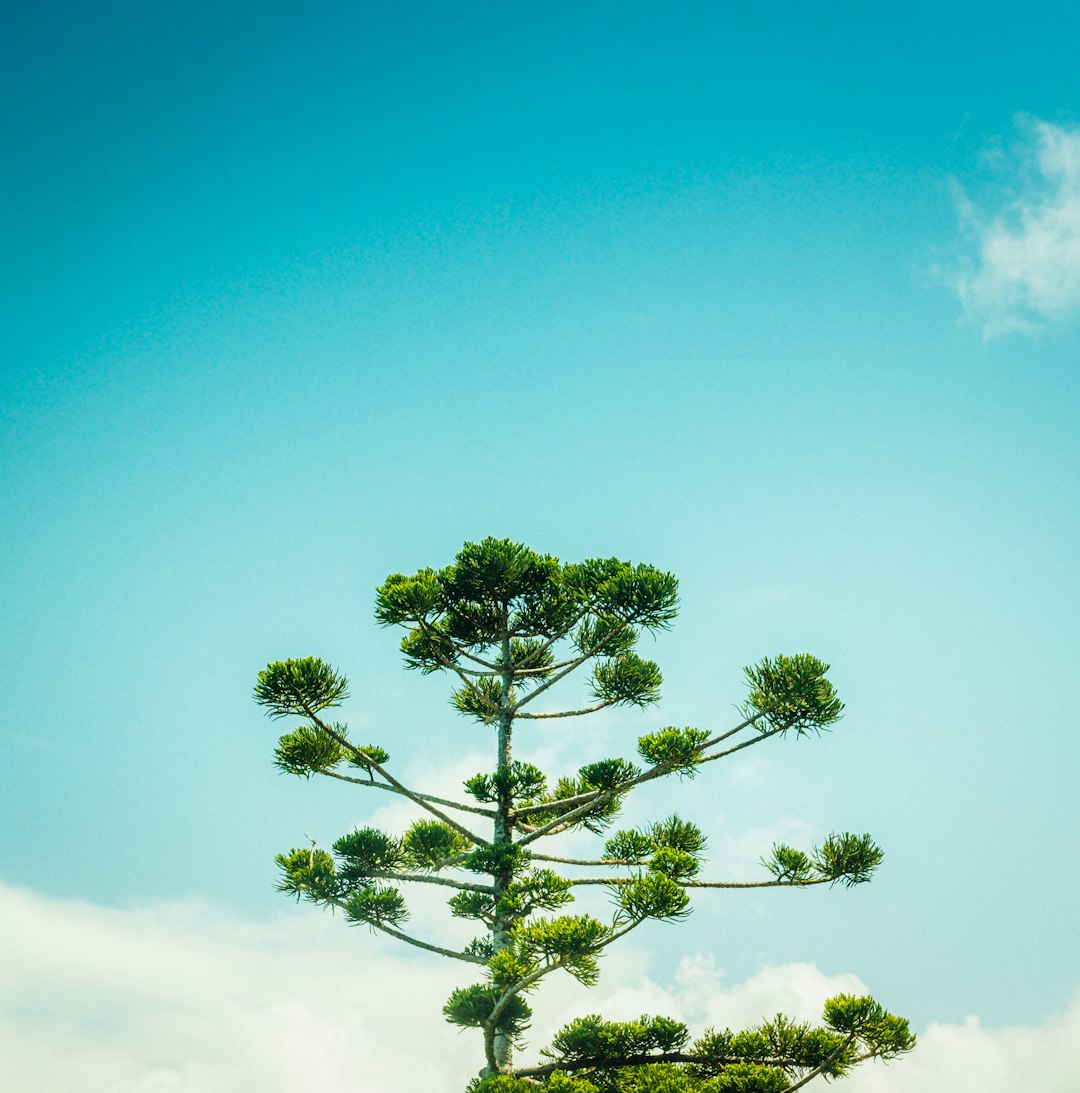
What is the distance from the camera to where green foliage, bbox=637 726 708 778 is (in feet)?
31.5

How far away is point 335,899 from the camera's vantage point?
9805 millimetres

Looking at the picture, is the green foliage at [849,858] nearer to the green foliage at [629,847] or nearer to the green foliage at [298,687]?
the green foliage at [629,847]

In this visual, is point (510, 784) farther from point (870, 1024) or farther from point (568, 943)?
point (870, 1024)

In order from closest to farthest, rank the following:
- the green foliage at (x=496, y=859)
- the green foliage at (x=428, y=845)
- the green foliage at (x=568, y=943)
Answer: the green foliage at (x=568, y=943), the green foliage at (x=496, y=859), the green foliage at (x=428, y=845)

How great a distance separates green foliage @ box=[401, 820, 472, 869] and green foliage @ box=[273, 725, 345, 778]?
132 centimetres

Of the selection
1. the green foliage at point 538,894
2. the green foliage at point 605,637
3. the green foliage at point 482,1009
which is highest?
the green foliage at point 605,637

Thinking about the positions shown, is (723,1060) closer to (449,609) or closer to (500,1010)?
(500,1010)

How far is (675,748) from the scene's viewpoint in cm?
960

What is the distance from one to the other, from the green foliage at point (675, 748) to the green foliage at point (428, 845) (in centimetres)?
268

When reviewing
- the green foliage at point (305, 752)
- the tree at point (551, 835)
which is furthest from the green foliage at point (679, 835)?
the green foliage at point (305, 752)

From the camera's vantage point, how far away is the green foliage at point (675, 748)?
31.5 feet

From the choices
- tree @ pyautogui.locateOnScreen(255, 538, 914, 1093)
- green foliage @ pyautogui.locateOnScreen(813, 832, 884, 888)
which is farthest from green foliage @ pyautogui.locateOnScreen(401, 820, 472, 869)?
green foliage @ pyautogui.locateOnScreen(813, 832, 884, 888)

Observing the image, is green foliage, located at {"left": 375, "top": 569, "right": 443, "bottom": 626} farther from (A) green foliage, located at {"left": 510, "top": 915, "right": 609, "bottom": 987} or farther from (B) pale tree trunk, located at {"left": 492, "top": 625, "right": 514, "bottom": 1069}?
(A) green foliage, located at {"left": 510, "top": 915, "right": 609, "bottom": 987}

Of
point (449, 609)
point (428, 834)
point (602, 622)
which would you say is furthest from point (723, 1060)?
point (449, 609)
